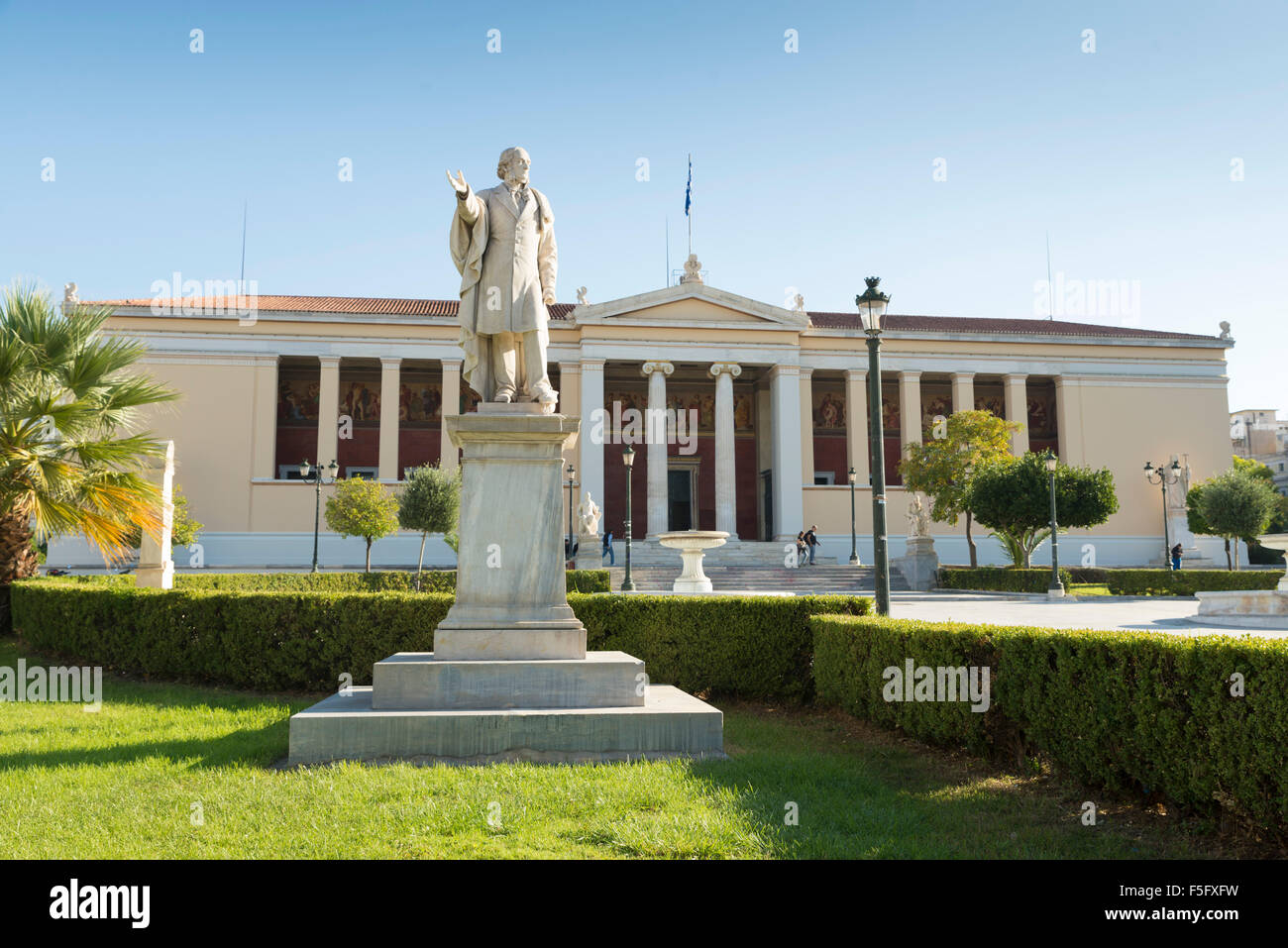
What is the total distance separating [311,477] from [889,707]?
3593 centimetres

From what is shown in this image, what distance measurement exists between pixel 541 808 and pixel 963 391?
40.5 meters

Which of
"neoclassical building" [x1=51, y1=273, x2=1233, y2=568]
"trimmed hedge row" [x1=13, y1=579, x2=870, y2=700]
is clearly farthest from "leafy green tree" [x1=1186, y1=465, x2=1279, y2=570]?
"trimmed hedge row" [x1=13, y1=579, x2=870, y2=700]

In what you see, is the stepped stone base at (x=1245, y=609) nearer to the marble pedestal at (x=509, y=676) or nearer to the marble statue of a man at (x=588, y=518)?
the marble pedestal at (x=509, y=676)

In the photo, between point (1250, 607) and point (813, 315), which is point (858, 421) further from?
point (1250, 607)

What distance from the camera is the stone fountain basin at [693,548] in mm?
20609

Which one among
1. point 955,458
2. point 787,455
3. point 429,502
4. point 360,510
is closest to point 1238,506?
point 955,458

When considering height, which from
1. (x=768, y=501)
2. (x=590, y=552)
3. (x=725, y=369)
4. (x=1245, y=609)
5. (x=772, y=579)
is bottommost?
(x=772, y=579)

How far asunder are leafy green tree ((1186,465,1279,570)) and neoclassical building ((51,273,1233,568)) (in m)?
7.28

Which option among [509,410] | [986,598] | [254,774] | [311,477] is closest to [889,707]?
[509,410]

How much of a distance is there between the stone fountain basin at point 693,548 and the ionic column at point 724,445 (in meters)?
17.2

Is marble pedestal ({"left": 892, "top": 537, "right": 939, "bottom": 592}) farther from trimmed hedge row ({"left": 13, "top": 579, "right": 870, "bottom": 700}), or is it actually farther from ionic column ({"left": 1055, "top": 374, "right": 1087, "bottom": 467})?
trimmed hedge row ({"left": 13, "top": 579, "right": 870, "bottom": 700})

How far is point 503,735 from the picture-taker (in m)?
6.00

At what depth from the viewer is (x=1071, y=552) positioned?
41156 mm
